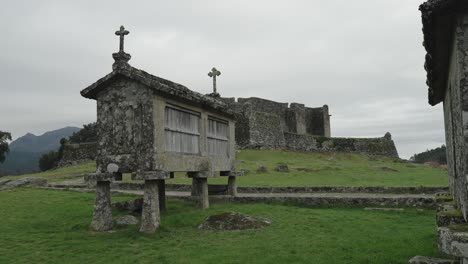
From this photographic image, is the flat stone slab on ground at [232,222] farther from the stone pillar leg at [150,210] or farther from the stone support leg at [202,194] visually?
the stone support leg at [202,194]

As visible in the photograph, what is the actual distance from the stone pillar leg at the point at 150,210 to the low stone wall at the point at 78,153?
3403 cm

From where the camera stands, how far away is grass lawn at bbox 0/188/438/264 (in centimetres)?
869

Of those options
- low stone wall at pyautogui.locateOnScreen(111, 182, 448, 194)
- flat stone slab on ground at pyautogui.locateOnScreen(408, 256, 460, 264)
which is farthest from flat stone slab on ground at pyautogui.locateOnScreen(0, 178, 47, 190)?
flat stone slab on ground at pyautogui.locateOnScreen(408, 256, 460, 264)

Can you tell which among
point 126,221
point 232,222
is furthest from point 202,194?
point 232,222

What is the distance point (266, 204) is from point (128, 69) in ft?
25.4

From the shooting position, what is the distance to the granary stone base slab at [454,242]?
4.36 metres

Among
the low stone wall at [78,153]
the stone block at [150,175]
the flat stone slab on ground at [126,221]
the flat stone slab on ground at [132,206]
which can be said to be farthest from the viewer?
the low stone wall at [78,153]

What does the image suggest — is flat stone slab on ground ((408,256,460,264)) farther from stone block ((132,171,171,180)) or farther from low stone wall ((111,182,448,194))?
low stone wall ((111,182,448,194))

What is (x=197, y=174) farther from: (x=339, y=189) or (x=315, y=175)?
(x=315, y=175)

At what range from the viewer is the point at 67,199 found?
1866 cm

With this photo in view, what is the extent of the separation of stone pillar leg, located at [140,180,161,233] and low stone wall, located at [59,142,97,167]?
34032 millimetres

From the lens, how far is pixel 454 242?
174 inches

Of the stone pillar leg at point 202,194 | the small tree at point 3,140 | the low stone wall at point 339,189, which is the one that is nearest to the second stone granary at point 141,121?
the stone pillar leg at point 202,194

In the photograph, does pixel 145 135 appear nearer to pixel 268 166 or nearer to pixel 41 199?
pixel 41 199
